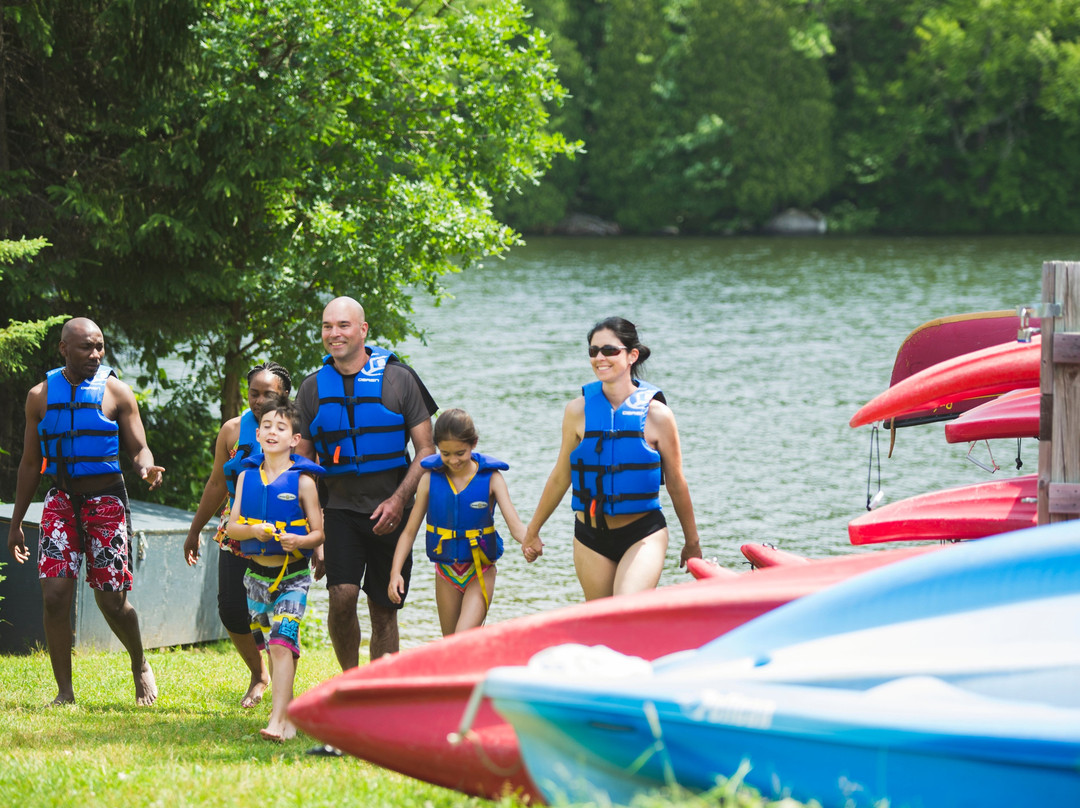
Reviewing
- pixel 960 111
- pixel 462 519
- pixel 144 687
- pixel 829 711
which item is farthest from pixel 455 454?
pixel 960 111

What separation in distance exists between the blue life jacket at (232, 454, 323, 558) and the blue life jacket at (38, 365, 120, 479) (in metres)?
1.13

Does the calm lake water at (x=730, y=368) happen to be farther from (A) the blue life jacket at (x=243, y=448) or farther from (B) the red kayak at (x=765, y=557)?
(A) the blue life jacket at (x=243, y=448)

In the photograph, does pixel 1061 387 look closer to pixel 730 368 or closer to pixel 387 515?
pixel 387 515

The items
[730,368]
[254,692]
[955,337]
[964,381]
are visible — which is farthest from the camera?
[730,368]

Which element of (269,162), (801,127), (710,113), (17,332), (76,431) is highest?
(710,113)

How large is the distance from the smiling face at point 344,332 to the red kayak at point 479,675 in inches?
84.6

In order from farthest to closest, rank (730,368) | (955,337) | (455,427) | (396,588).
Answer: (730,368), (955,337), (396,588), (455,427)

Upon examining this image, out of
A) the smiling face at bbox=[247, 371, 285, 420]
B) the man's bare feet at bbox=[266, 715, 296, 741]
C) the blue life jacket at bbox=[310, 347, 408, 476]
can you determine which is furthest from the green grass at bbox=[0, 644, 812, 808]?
the smiling face at bbox=[247, 371, 285, 420]

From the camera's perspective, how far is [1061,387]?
220 inches

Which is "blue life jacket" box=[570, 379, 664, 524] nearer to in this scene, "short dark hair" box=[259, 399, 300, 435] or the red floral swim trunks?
"short dark hair" box=[259, 399, 300, 435]

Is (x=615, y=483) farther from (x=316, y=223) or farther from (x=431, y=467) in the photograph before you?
(x=316, y=223)

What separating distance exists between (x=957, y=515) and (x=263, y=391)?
15.1 feet

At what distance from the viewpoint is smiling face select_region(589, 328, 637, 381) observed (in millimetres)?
6078

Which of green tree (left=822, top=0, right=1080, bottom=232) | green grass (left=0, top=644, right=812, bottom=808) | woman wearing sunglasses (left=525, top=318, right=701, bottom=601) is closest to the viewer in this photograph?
green grass (left=0, top=644, right=812, bottom=808)
